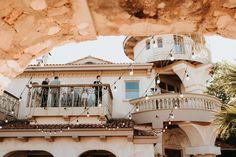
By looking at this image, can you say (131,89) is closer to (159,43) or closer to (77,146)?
(159,43)

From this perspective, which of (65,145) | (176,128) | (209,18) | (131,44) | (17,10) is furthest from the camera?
(131,44)

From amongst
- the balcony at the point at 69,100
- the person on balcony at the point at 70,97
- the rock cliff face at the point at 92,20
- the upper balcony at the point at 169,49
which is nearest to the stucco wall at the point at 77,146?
the balcony at the point at 69,100

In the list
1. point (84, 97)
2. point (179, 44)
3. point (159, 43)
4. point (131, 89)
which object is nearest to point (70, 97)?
point (84, 97)

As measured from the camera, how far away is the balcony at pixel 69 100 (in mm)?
13570

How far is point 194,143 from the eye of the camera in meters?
14.7

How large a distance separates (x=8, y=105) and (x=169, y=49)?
10902 mm

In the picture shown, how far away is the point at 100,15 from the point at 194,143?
44.3 ft

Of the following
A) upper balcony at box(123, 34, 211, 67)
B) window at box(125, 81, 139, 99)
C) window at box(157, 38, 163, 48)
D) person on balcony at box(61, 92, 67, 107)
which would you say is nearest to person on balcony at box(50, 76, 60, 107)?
person on balcony at box(61, 92, 67, 107)

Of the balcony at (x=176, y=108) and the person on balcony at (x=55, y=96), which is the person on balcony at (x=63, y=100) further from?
the balcony at (x=176, y=108)

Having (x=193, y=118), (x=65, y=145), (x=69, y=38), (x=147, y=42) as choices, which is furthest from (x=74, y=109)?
(x=69, y=38)

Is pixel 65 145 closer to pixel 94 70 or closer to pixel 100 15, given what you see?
pixel 94 70

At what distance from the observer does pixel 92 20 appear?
8.90ft

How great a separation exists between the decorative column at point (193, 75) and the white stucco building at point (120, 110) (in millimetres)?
65

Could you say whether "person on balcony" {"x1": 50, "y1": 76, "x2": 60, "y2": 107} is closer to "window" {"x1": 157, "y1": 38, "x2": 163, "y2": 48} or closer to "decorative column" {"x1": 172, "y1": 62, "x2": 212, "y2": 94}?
"decorative column" {"x1": 172, "y1": 62, "x2": 212, "y2": 94}
